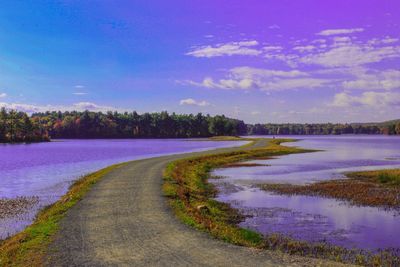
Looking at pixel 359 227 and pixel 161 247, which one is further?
pixel 359 227

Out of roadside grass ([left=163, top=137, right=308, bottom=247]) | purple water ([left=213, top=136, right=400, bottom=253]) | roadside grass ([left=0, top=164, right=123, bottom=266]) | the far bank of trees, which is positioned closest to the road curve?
roadside grass ([left=0, top=164, right=123, bottom=266])

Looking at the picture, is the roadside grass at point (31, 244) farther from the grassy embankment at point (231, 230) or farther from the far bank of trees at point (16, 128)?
the far bank of trees at point (16, 128)

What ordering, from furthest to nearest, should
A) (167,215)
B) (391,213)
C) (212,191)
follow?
(212,191) < (391,213) < (167,215)

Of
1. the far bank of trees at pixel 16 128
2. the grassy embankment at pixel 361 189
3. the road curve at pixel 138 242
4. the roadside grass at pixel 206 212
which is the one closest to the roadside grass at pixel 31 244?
the road curve at pixel 138 242

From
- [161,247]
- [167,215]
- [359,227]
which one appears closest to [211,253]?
[161,247]

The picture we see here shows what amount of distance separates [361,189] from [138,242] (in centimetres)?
2532

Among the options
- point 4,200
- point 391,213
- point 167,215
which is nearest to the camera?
point 167,215

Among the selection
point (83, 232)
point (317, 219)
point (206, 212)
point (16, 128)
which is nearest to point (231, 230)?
point (206, 212)

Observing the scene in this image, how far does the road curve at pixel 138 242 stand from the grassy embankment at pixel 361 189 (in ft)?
47.8

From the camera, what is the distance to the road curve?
1498cm

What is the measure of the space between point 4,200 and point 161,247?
19378mm

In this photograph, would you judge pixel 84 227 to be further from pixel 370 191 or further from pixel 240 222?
pixel 370 191

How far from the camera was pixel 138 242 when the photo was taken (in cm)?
1736

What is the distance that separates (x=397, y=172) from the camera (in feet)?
148
